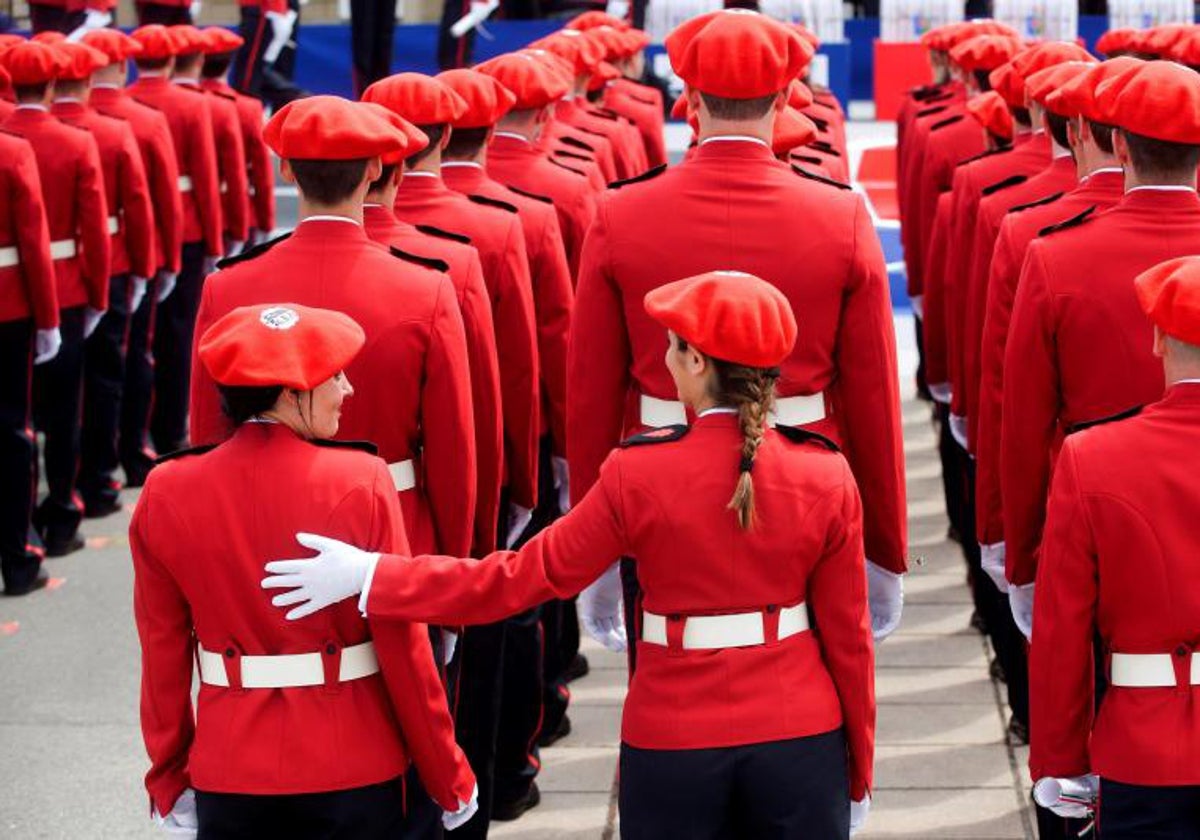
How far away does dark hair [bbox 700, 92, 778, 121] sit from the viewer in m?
4.35

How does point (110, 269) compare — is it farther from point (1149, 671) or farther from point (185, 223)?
point (1149, 671)

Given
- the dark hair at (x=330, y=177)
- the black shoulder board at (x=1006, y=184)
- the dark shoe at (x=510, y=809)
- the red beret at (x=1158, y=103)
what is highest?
the red beret at (x=1158, y=103)

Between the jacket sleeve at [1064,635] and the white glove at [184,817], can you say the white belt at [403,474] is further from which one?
the jacket sleeve at [1064,635]

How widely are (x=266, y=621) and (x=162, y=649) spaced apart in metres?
0.20

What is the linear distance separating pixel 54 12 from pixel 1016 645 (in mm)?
9204

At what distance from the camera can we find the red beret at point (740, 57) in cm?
421

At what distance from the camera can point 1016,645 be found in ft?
17.4

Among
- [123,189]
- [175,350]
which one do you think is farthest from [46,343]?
[175,350]

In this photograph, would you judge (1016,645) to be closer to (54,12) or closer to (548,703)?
(548,703)

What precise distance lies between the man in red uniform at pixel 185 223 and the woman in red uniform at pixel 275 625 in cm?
563

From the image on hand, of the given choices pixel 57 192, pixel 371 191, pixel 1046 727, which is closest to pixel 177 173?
pixel 57 192

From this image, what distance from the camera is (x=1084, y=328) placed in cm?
434

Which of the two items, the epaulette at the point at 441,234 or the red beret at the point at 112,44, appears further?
the red beret at the point at 112,44

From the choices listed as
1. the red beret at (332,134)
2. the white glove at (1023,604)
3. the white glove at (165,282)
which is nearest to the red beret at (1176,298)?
the white glove at (1023,604)
